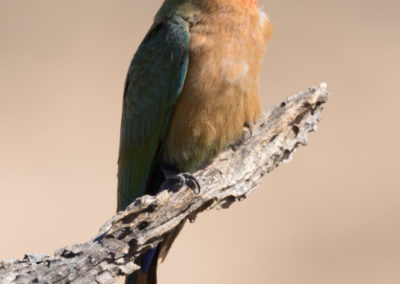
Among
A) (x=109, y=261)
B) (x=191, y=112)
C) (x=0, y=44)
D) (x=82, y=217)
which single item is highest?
(x=0, y=44)

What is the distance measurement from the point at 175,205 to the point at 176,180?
0.56 m

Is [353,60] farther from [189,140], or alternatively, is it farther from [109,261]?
[109,261]

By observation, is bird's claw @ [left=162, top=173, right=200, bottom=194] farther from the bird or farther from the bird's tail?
the bird's tail

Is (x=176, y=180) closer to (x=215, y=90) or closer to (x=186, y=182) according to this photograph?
(x=186, y=182)

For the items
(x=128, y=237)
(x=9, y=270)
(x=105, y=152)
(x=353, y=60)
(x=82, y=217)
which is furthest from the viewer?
(x=353, y=60)

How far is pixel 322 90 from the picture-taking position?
5.68 m

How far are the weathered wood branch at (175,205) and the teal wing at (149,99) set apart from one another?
44 cm

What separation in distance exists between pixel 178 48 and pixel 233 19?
0.40 metres

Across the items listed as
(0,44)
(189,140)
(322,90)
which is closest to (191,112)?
(189,140)

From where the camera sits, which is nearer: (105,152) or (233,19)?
(233,19)

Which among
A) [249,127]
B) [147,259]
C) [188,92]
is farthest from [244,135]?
[147,259]

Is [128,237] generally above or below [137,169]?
below

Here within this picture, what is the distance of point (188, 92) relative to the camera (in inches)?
211

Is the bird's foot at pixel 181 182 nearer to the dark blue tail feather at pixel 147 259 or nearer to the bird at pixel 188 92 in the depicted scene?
the bird at pixel 188 92
